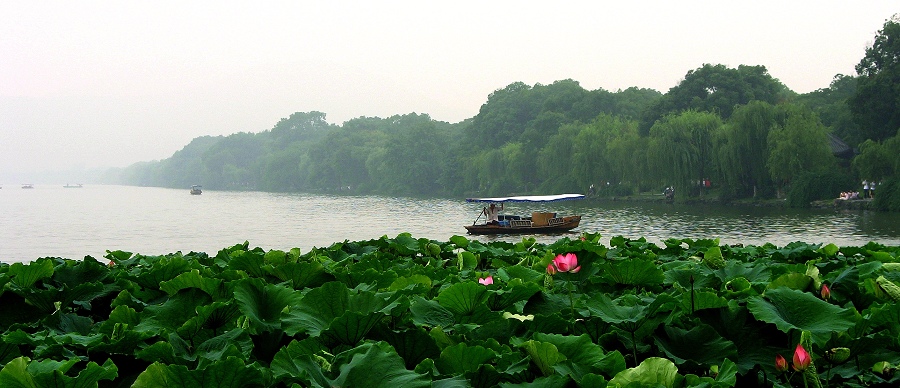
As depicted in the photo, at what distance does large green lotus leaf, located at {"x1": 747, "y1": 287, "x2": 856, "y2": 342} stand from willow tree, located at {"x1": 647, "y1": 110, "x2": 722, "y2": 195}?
37390mm

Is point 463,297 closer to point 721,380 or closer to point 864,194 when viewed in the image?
point 721,380

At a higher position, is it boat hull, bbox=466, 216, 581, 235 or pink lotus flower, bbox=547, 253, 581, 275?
pink lotus flower, bbox=547, 253, 581, 275

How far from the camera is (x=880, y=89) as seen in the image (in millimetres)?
32969

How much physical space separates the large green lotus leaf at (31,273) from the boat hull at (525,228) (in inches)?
945

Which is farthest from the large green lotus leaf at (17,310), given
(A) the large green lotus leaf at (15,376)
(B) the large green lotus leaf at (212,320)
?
(A) the large green lotus leaf at (15,376)

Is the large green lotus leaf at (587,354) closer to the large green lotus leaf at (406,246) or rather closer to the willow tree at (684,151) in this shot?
the large green lotus leaf at (406,246)

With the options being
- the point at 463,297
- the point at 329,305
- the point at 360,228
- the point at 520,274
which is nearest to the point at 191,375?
the point at 329,305

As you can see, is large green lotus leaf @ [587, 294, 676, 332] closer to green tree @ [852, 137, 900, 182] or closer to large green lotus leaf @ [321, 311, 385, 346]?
large green lotus leaf @ [321, 311, 385, 346]

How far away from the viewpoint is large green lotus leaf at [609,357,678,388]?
1348 mm

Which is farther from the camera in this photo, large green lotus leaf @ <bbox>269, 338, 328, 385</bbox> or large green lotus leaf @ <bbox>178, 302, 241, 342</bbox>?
large green lotus leaf @ <bbox>178, 302, 241, 342</bbox>

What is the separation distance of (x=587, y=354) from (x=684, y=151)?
37.9 metres

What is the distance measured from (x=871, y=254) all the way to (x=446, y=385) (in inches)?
131

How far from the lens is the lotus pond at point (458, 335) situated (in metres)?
1.30

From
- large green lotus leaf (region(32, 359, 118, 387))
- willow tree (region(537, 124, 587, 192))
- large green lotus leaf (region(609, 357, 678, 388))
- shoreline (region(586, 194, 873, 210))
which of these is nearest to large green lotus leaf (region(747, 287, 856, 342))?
large green lotus leaf (region(609, 357, 678, 388))
